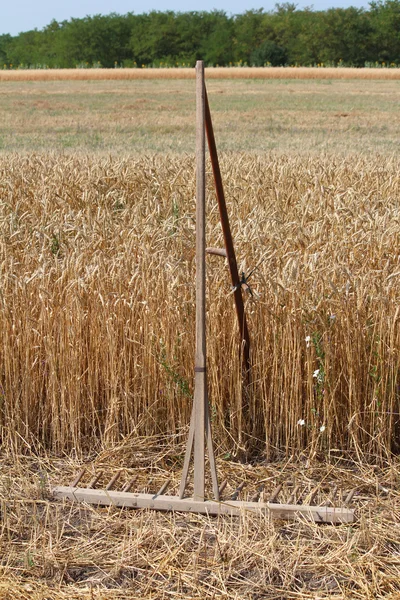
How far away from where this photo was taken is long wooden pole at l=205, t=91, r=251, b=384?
2703 mm

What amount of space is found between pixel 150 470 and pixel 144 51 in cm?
→ 6208

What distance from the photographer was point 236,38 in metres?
60.9

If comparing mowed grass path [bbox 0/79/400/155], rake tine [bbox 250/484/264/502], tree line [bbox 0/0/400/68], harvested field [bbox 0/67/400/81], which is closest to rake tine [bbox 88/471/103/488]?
rake tine [bbox 250/484/264/502]

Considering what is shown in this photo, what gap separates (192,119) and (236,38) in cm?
4526

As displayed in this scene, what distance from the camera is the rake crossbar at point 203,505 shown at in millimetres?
2514

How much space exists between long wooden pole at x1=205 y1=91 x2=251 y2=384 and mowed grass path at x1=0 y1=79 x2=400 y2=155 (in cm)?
675

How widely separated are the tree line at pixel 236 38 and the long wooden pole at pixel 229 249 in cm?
5548

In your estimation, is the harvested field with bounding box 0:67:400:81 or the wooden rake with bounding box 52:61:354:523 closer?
the wooden rake with bounding box 52:61:354:523

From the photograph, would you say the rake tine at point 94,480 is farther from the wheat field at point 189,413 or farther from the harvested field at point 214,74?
the harvested field at point 214,74

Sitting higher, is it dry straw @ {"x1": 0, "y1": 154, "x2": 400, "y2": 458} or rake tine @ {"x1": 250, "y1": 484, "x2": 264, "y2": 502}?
dry straw @ {"x1": 0, "y1": 154, "x2": 400, "y2": 458}

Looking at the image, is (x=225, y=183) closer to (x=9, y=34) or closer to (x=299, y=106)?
(x=299, y=106)

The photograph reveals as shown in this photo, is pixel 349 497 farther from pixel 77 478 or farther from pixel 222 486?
pixel 77 478

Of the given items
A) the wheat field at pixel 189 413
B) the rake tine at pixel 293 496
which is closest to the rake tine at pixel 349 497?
the wheat field at pixel 189 413

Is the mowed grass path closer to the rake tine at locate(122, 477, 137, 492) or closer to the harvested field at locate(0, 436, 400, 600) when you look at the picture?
the rake tine at locate(122, 477, 137, 492)
